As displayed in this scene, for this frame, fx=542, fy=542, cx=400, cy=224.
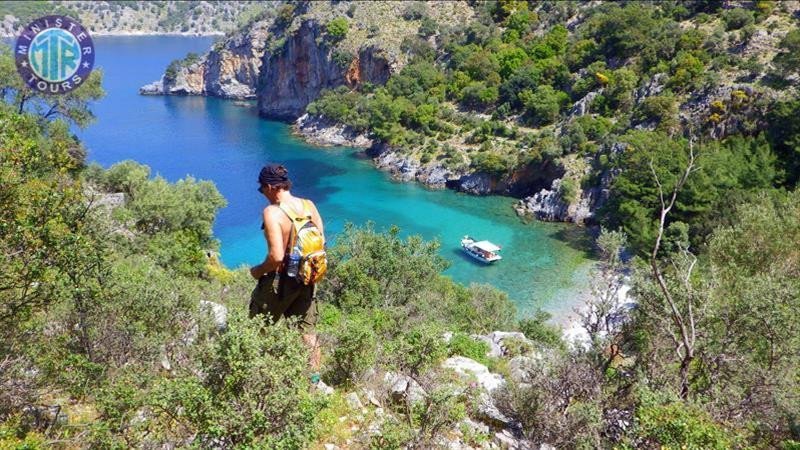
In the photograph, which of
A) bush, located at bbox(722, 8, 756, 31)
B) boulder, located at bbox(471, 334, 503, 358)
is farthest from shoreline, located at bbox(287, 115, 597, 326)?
bush, located at bbox(722, 8, 756, 31)

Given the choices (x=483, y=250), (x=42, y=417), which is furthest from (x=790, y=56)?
(x=42, y=417)

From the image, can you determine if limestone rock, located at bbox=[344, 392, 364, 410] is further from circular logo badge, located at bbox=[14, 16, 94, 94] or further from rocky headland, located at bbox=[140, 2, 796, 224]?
rocky headland, located at bbox=[140, 2, 796, 224]

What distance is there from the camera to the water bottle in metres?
5.87

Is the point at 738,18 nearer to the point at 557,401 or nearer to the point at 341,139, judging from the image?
the point at 341,139

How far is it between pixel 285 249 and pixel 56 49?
15.7 meters

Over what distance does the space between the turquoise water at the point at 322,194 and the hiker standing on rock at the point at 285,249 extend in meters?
26.4

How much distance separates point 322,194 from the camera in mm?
50406

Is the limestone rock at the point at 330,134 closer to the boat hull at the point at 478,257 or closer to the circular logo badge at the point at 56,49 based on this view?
the boat hull at the point at 478,257

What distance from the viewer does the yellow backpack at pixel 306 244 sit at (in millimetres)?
5863

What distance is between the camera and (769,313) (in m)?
9.04

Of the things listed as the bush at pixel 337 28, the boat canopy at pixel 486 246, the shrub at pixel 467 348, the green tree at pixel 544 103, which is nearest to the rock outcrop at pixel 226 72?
the bush at pixel 337 28

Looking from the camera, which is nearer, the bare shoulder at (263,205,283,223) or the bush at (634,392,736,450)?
the bare shoulder at (263,205,283,223)

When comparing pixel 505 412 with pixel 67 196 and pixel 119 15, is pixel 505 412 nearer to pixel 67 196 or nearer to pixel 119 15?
pixel 67 196

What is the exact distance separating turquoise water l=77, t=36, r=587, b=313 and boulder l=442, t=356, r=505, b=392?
21057mm
